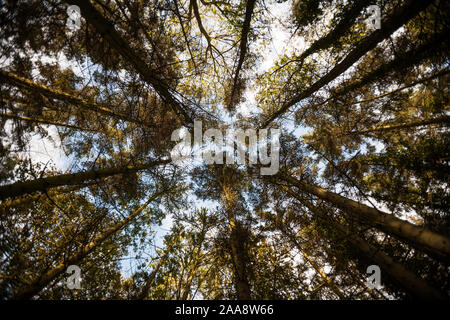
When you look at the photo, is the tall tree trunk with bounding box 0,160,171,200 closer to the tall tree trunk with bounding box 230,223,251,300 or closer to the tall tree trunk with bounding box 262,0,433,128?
the tall tree trunk with bounding box 230,223,251,300

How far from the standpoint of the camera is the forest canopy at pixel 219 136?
261 centimetres

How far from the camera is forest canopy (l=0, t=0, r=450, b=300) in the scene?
2605 millimetres

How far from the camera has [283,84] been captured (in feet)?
17.6

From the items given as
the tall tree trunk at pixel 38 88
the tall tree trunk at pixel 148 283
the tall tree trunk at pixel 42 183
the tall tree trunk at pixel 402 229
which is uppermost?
the tall tree trunk at pixel 38 88

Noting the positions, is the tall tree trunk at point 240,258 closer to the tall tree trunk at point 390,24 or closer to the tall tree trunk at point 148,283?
the tall tree trunk at point 148,283

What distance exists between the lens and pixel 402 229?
8.94ft

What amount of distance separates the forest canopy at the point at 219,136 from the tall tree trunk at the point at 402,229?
0.02 metres

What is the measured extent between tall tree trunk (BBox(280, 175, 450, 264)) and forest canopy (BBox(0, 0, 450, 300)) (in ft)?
0.08

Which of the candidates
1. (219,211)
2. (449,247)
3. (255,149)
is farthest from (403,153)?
(219,211)

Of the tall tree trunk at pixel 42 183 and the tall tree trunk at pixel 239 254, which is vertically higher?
the tall tree trunk at pixel 42 183

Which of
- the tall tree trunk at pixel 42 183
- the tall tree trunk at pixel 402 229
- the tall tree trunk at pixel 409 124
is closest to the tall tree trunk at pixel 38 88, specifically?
the tall tree trunk at pixel 42 183

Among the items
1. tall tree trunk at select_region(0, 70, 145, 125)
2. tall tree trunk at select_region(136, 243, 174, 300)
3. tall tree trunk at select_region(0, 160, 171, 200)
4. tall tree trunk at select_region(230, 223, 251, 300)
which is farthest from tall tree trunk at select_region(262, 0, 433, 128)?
tall tree trunk at select_region(136, 243, 174, 300)

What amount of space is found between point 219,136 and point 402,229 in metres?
6.80

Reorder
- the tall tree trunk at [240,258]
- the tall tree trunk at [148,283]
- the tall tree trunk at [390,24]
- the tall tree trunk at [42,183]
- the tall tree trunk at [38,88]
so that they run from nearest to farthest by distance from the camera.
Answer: the tall tree trunk at [42,183] < the tall tree trunk at [390,24] < the tall tree trunk at [38,88] < the tall tree trunk at [148,283] < the tall tree trunk at [240,258]
